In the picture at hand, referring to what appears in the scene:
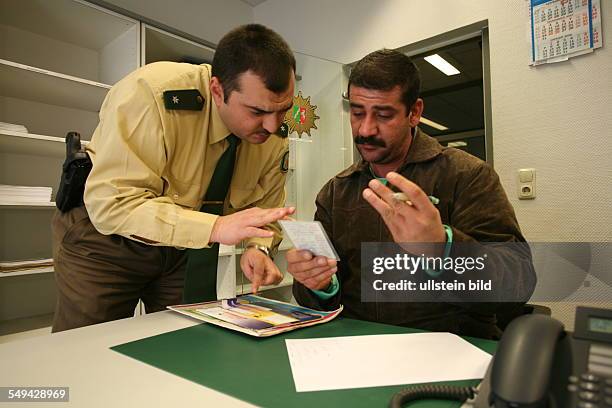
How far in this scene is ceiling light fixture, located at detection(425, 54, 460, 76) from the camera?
2521mm

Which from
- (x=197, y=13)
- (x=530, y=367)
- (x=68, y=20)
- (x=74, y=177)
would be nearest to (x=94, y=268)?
(x=74, y=177)

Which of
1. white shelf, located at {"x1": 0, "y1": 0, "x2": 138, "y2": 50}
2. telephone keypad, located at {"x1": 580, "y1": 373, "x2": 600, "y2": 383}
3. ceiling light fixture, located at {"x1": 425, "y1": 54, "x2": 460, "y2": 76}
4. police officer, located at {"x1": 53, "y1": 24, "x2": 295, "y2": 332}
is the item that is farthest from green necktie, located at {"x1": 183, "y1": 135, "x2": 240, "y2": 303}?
ceiling light fixture, located at {"x1": 425, "y1": 54, "x2": 460, "y2": 76}

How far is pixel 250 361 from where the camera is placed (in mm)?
632

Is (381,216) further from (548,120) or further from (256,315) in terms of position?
(548,120)

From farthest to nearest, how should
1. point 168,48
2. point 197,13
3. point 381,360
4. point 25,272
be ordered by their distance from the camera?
point 197,13
point 168,48
point 25,272
point 381,360

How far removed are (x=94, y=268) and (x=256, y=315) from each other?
0.56 metres

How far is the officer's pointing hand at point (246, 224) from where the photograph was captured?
0.82 m

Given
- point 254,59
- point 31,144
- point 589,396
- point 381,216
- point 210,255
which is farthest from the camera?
point 31,144

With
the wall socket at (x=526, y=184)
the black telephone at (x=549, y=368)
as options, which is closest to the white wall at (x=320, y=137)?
the wall socket at (x=526, y=184)

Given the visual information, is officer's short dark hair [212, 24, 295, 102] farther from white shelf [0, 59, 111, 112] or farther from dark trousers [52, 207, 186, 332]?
white shelf [0, 59, 111, 112]

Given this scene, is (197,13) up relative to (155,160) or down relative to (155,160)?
up

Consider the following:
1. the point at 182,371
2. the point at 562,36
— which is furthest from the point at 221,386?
the point at 562,36

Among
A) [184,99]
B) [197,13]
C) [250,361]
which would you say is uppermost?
[197,13]

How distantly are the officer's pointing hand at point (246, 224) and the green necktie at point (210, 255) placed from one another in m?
0.23
